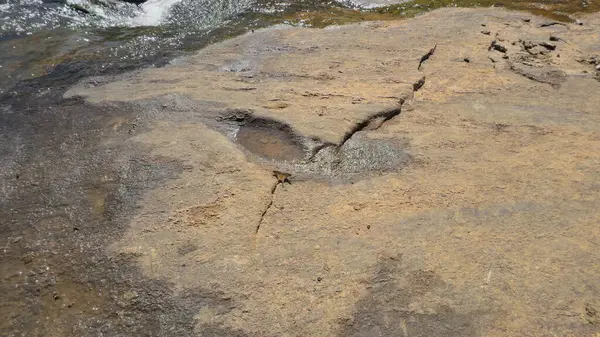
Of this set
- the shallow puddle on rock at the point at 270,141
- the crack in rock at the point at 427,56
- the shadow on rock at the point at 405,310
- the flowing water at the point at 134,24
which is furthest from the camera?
the flowing water at the point at 134,24

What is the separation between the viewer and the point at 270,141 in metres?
3.10

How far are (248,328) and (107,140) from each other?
5.97 ft

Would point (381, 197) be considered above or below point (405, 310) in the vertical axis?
above

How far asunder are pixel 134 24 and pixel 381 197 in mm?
4481

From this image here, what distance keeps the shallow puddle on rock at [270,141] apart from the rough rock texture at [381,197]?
47 mm

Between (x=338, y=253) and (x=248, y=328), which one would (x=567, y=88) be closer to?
(x=338, y=253)

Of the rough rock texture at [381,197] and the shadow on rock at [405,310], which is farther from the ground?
the rough rock texture at [381,197]

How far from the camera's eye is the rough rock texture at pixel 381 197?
79.3 inches

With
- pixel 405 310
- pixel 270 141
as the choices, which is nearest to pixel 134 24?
pixel 270 141

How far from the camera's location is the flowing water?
4.55 meters

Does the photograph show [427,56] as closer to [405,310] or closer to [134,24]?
[405,310]

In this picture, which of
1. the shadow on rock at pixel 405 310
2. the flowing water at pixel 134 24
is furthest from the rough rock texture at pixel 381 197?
the flowing water at pixel 134 24

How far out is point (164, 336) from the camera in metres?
1.96

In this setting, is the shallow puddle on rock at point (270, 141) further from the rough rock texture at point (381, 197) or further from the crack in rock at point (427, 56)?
the crack in rock at point (427, 56)
